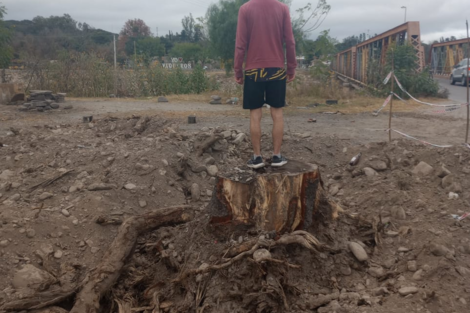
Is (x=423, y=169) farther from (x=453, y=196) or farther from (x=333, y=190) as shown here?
(x=333, y=190)

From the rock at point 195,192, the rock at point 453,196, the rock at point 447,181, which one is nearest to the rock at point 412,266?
the rock at point 453,196

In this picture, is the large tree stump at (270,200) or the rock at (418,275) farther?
the large tree stump at (270,200)

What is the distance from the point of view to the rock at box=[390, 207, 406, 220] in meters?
4.21

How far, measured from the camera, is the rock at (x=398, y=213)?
421cm

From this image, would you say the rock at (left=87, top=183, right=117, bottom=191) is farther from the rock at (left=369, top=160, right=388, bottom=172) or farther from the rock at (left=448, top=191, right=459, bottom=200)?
the rock at (left=448, top=191, right=459, bottom=200)

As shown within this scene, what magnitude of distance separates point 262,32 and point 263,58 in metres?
A: 0.25

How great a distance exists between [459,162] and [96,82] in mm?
16998

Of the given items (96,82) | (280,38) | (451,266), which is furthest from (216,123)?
(96,82)

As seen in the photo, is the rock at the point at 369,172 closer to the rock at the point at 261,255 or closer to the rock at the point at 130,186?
the rock at the point at 261,255

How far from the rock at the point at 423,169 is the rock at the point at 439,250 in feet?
5.80

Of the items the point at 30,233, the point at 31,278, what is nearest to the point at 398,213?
the point at 31,278

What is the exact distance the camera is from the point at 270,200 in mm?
3725

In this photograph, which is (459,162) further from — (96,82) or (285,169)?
(96,82)

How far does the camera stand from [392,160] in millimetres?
5656
